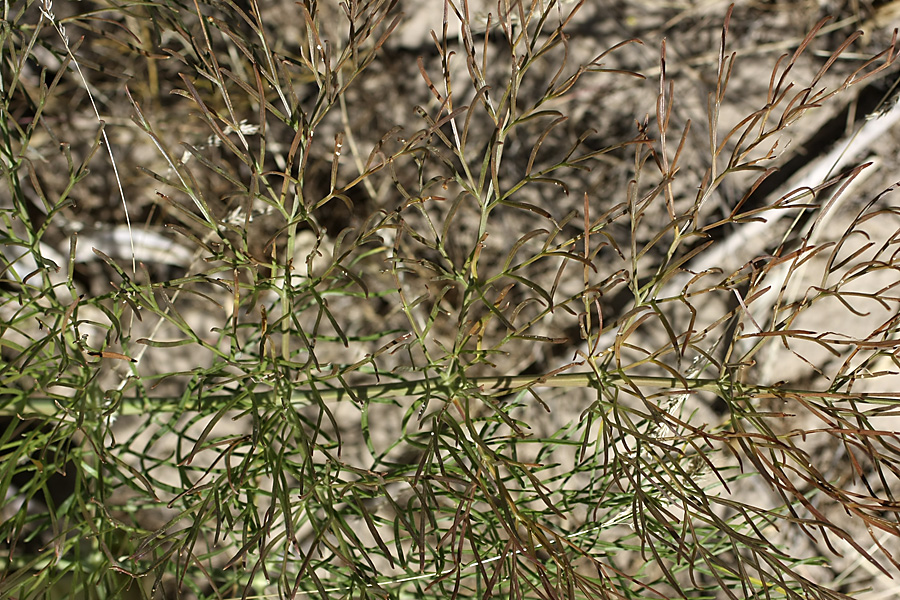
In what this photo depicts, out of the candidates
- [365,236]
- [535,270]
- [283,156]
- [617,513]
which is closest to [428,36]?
[283,156]

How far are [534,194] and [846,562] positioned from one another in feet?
2.49

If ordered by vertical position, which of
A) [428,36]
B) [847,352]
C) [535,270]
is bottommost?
[847,352]

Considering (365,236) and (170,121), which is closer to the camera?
(365,236)

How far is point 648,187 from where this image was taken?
1007 millimetres

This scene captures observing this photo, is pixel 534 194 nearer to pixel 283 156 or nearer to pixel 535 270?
pixel 535 270

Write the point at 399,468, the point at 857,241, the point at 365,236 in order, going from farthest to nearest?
the point at 857,241, the point at 399,468, the point at 365,236

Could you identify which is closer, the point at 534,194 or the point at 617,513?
the point at 617,513

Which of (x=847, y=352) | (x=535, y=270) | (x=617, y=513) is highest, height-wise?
(x=535, y=270)

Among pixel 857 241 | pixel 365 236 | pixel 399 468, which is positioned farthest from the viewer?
pixel 857 241

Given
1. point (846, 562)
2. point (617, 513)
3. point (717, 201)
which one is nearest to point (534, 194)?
point (717, 201)

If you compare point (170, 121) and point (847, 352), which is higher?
point (170, 121)

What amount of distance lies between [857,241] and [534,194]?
489 mm

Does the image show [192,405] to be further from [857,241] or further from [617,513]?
[857,241]

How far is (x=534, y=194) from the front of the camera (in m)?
1.02
